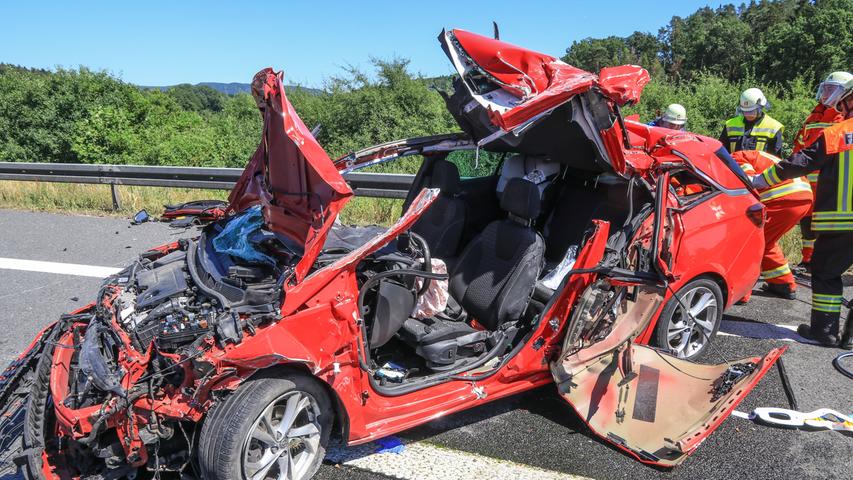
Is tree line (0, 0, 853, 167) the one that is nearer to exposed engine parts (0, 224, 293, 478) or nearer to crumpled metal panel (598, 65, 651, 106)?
crumpled metal panel (598, 65, 651, 106)

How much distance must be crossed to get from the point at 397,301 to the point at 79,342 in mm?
1660

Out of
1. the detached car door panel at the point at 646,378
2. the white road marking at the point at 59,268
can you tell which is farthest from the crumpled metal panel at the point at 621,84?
the white road marking at the point at 59,268

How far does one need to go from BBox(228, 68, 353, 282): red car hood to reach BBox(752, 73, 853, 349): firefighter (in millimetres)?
3919

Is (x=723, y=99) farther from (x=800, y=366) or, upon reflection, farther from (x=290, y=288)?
(x=290, y=288)

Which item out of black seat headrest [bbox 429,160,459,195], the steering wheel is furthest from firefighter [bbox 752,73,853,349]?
the steering wheel

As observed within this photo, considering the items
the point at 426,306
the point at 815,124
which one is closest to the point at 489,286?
the point at 426,306

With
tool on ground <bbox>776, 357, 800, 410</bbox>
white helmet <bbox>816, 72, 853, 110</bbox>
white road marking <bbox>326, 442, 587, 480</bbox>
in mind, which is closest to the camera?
white road marking <bbox>326, 442, 587, 480</bbox>

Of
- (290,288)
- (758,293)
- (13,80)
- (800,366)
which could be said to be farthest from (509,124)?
(13,80)

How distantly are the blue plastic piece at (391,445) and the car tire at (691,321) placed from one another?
193 cm

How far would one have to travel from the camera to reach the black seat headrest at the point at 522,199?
400 centimetres

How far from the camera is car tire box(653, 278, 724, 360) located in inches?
158

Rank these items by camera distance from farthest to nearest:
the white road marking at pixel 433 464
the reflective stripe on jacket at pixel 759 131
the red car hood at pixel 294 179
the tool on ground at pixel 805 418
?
the reflective stripe on jacket at pixel 759 131 → the tool on ground at pixel 805 418 → the white road marking at pixel 433 464 → the red car hood at pixel 294 179

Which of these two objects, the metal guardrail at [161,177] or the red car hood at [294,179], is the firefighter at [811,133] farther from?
the red car hood at [294,179]

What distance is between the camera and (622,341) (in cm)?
365
